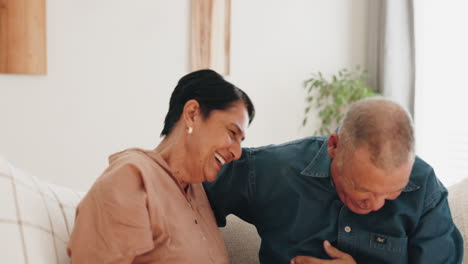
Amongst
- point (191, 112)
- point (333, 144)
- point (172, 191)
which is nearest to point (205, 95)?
point (191, 112)

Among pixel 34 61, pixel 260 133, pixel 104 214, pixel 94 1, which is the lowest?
pixel 260 133

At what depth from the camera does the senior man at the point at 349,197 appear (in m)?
1.26

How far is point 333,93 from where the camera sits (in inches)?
152

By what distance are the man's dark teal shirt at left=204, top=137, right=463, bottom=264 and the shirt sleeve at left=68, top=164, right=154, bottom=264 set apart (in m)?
0.52

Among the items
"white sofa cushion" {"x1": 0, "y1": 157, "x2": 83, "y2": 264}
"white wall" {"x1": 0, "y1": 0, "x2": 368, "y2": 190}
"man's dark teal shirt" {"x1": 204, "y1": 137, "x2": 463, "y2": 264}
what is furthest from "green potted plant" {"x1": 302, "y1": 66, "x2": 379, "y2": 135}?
"white sofa cushion" {"x1": 0, "y1": 157, "x2": 83, "y2": 264}

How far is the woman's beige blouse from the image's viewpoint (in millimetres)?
1051

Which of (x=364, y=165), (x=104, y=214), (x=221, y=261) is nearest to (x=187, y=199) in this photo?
(x=221, y=261)

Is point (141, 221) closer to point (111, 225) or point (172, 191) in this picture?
point (111, 225)

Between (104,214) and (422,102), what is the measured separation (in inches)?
119

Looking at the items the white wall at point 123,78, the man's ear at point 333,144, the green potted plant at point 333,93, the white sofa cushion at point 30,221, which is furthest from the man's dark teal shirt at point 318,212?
the green potted plant at point 333,93

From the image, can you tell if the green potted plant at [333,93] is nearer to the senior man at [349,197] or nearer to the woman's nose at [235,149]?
the senior man at [349,197]

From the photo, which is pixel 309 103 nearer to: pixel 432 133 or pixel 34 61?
pixel 432 133

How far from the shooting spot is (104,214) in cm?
106

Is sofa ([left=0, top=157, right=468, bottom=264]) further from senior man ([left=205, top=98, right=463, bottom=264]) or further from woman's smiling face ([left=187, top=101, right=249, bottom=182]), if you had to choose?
woman's smiling face ([left=187, top=101, right=249, bottom=182])
